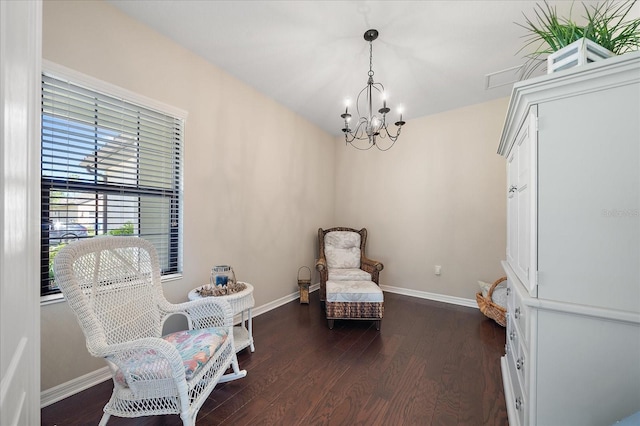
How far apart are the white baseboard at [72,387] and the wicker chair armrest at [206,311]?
681 millimetres

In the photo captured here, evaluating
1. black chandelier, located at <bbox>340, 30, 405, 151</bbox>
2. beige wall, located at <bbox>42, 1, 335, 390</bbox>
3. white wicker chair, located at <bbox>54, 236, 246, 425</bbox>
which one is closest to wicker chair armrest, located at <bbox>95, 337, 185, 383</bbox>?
white wicker chair, located at <bbox>54, 236, 246, 425</bbox>

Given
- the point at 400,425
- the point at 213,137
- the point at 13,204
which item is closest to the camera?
the point at 13,204

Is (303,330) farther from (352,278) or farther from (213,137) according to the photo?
(213,137)

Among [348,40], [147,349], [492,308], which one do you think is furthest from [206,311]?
[492,308]

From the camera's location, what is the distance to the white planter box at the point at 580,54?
101 centimetres

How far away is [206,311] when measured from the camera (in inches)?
70.0

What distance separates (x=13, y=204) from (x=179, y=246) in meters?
1.89

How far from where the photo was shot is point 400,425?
4.86 ft

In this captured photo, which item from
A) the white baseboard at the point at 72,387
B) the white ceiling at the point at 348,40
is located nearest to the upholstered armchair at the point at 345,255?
the white ceiling at the point at 348,40

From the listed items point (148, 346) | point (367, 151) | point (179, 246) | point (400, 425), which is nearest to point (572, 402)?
point (400, 425)

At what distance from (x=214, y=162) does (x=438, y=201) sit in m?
2.92

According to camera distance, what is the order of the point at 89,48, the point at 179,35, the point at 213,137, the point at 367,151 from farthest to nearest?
the point at 367,151, the point at 213,137, the point at 179,35, the point at 89,48

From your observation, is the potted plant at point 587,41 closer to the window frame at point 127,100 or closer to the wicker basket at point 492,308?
the wicker basket at point 492,308

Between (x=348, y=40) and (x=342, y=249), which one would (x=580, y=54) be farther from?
(x=342, y=249)
